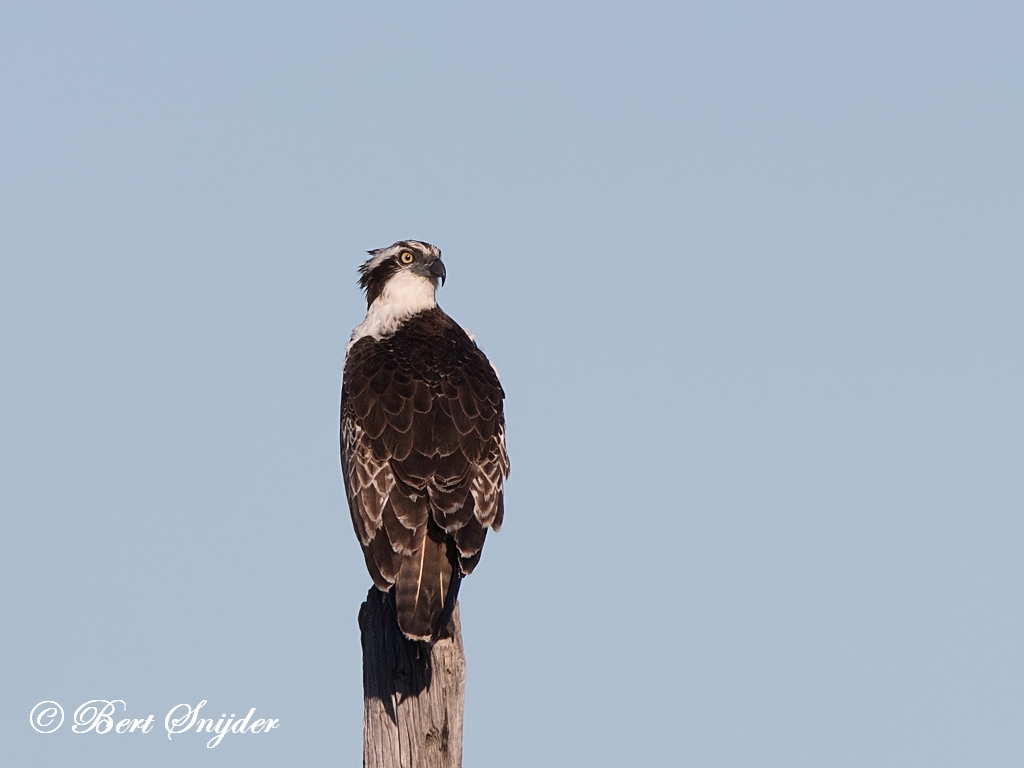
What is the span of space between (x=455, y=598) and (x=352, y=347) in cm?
354

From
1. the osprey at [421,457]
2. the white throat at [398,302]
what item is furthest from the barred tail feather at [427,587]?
the white throat at [398,302]

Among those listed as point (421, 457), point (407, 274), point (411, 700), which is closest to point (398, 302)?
point (407, 274)

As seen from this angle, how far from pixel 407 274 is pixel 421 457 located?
3.11 metres

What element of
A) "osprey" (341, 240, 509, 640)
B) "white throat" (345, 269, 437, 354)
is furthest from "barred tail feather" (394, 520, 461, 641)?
"white throat" (345, 269, 437, 354)

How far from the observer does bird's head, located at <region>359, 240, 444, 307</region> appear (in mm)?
12656

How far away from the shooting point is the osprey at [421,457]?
927 cm

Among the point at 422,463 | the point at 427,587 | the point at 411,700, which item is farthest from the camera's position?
the point at 422,463

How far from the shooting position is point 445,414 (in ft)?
34.5

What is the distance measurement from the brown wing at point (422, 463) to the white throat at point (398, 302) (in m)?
0.60

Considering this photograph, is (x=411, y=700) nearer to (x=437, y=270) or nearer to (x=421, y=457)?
(x=421, y=457)

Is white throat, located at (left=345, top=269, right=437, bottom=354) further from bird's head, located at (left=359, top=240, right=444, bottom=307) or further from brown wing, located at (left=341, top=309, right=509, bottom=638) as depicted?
brown wing, located at (left=341, top=309, right=509, bottom=638)

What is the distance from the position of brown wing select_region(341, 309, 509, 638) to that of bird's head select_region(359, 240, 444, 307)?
0.99m

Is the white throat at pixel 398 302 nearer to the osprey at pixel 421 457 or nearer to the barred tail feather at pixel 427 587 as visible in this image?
the osprey at pixel 421 457

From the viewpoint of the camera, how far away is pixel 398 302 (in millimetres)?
12586
